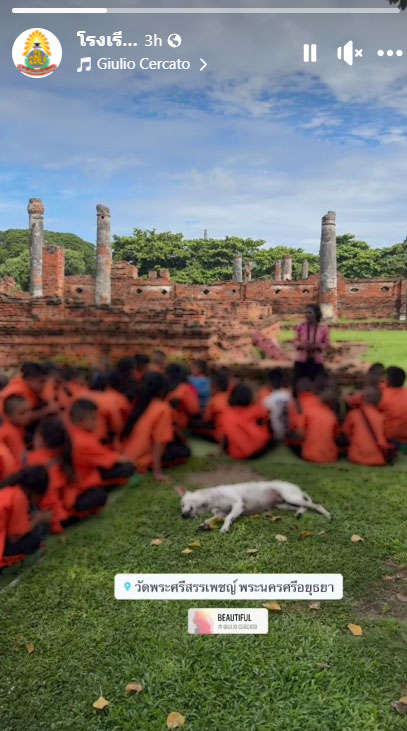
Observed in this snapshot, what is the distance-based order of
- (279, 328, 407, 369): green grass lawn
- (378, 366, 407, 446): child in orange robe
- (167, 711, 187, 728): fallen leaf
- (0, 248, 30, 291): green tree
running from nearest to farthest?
(167, 711, 187, 728): fallen leaf < (378, 366, 407, 446): child in orange robe < (279, 328, 407, 369): green grass lawn < (0, 248, 30, 291): green tree

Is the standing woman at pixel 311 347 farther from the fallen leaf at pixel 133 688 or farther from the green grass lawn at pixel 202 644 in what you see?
the fallen leaf at pixel 133 688

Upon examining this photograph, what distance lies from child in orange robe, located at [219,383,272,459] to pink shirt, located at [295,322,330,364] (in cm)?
48

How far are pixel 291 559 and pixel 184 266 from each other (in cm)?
1166

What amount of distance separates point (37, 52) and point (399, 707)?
2.61 metres

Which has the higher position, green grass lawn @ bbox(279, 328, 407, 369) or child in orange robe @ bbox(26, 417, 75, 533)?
green grass lawn @ bbox(279, 328, 407, 369)

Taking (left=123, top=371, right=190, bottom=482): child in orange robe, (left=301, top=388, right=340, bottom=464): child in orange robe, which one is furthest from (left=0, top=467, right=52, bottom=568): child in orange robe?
(left=301, top=388, right=340, bottom=464): child in orange robe

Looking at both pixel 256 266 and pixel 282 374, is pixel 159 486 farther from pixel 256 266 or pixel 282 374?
pixel 256 266

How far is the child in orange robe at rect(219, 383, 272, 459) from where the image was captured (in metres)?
3.11

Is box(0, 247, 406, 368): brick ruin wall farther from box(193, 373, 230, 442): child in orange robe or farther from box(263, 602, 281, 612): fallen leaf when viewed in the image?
box(263, 602, 281, 612): fallen leaf

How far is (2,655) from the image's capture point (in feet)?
6.73

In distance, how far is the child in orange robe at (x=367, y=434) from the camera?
11.0 feet

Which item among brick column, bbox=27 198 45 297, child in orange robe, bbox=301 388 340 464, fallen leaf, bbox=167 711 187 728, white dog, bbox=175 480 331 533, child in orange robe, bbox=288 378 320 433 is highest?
brick column, bbox=27 198 45 297

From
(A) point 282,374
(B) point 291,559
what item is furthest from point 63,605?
(A) point 282,374

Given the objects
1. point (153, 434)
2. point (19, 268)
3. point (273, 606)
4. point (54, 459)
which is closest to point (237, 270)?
point (19, 268)
